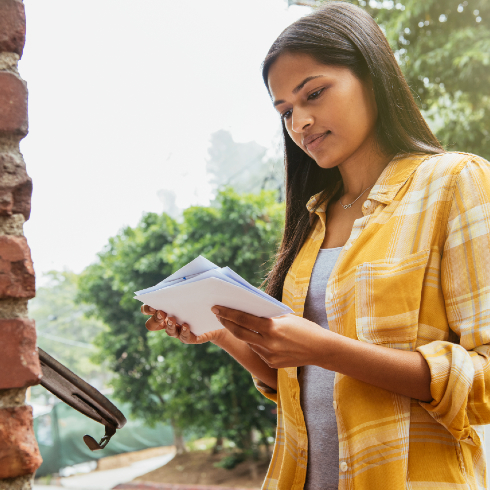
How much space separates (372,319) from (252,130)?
5.05 m

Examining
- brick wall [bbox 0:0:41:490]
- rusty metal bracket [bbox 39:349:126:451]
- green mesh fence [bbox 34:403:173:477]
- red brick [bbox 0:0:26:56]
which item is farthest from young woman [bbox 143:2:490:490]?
green mesh fence [bbox 34:403:173:477]

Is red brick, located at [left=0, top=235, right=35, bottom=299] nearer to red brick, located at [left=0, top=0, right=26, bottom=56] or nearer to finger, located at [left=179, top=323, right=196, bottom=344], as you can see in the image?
red brick, located at [left=0, top=0, right=26, bottom=56]

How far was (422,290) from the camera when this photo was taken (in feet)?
2.41

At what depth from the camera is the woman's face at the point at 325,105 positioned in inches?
33.8

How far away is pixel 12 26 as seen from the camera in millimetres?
476

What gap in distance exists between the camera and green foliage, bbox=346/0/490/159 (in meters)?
2.93

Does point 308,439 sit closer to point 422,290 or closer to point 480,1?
point 422,290

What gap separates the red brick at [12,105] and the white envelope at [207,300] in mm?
273

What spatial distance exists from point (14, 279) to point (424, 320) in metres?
0.56

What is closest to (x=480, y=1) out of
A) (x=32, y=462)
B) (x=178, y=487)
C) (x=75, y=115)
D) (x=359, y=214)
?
(x=359, y=214)

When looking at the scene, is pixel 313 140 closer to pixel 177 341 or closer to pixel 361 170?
pixel 361 170

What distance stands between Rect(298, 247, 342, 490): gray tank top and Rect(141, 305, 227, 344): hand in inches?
8.1

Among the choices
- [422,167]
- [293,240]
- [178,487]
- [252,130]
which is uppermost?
[252,130]

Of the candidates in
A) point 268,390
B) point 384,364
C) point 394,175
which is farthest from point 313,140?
point 268,390
